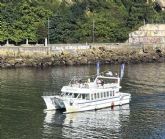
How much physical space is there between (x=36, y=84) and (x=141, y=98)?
1816cm

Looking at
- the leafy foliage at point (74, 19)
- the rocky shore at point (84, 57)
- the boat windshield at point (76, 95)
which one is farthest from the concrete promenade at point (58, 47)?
the boat windshield at point (76, 95)

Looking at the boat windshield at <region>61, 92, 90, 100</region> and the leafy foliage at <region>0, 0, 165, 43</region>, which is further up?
the leafy foliage at <region>0, 0, 165, 43</region>

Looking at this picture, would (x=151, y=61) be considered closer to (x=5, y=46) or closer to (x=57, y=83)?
(x=5, y=46)

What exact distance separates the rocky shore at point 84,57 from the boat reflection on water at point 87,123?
48.0 m

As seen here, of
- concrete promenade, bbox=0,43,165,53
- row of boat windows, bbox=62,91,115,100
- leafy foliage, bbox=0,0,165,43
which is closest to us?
row of boat windows, bbox=62,91,115,100

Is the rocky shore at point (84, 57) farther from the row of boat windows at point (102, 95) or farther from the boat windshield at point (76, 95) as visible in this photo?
the boat windshield at point (76, 95)

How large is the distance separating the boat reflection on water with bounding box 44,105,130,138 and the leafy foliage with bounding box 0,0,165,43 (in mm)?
59871

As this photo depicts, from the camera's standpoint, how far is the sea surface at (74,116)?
53.9 meters

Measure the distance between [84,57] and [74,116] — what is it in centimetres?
5960

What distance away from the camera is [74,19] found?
133 meters

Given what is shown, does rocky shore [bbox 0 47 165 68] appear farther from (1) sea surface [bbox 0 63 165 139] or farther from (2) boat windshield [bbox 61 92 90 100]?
(2) boat windshield [bbox 61 92 90 100]

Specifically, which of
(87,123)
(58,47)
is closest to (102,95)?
(87,123)

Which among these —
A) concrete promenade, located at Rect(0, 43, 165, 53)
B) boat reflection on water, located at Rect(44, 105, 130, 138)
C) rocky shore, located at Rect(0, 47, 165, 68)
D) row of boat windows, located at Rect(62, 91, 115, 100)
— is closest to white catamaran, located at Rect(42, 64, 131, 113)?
row of boat windows, located at Rect(62, 91, 115, 100)

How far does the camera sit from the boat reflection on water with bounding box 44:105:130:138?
53.9 metres
